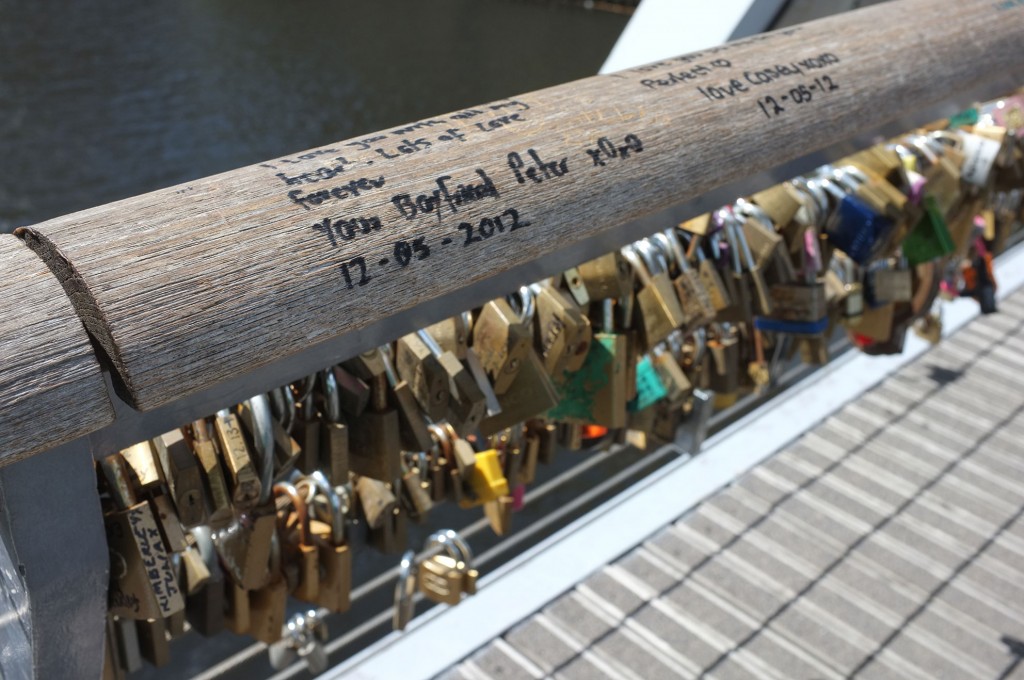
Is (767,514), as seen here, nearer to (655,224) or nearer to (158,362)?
(655,224)

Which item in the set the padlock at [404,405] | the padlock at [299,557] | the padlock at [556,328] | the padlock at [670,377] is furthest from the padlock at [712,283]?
the padlock at [299,557]

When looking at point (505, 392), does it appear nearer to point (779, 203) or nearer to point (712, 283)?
point (712, 283)

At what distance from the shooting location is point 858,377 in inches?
124

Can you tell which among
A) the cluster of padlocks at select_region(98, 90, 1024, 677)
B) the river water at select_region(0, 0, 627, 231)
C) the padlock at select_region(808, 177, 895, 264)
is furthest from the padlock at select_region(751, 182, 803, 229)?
the river water at select_region(0, 0, 627, 231)

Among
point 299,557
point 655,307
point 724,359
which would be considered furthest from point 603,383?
point 724,359

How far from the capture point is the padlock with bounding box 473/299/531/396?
1048mm

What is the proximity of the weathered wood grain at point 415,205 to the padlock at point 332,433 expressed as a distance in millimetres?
186

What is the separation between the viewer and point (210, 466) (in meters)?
0.90

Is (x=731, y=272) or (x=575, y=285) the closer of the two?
(x=575, y=285)

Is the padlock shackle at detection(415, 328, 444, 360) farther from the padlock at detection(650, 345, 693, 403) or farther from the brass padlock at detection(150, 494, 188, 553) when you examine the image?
the padlock at detection(650, 345, 693, 403)

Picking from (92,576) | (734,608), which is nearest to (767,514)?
Result: (734,608)

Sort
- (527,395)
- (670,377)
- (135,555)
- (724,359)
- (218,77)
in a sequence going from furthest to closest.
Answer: (218,77) → (724,359) → (670,377) → (527,395) → (135,555)

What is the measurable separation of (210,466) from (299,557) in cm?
38

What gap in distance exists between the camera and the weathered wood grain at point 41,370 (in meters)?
0.56
